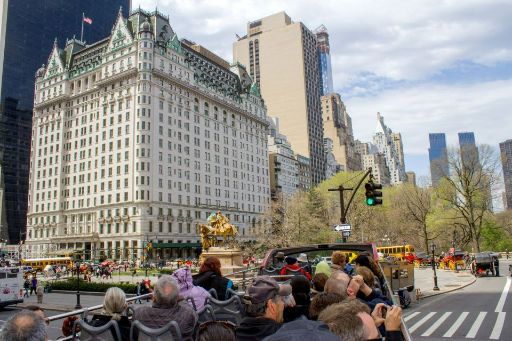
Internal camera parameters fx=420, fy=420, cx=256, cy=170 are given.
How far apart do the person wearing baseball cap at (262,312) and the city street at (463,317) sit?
1114 centimetres

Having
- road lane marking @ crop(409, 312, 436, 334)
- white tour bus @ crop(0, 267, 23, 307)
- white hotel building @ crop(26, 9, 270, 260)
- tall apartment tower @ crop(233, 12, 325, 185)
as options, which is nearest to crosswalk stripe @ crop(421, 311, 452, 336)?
road lane marking @ crop(409, 312, 436, 334)

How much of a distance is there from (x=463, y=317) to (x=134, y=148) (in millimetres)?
74306

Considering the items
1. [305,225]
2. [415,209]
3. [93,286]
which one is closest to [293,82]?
[415,209]

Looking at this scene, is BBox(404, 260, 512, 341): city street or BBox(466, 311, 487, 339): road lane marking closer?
BBox(466, 311, 487, 339): road lane marking

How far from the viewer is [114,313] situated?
16.9 ft

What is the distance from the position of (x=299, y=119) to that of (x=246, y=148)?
5725 cm

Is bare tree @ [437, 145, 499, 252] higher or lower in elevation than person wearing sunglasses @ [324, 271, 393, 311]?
higher

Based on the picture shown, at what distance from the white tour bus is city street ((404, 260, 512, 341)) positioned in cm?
2454

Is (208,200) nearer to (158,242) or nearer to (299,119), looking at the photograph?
(158,242)

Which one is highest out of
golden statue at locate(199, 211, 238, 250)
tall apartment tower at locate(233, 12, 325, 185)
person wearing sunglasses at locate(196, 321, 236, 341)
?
tall apartment tower at locate(233, 12, 325, 185)

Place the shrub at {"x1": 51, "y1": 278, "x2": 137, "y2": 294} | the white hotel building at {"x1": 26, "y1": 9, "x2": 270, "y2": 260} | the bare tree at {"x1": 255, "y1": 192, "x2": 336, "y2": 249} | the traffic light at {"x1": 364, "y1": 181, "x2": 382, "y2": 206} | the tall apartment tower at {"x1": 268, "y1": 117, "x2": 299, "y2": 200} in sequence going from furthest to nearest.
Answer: the tall apartment tower at {"x1": 268, "y1": 117, "x2": 299, "y2": 200}, the white hotel building at {"x1": 26, "y1": 9, "x2": 270, "y2": 260}, the bare tree at {"x1": 255, "y1": 192, "x2": 336, "y2": 249}, the shrub at {"x1": 51, "y1": 278, "x2": 137, "y2": 294}, the traffic light at {"x1": 364, "y1": 181, "x2": 382, "y2": 206}

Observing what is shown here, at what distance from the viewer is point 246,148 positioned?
11056 cm

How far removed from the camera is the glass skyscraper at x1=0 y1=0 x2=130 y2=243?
401ft

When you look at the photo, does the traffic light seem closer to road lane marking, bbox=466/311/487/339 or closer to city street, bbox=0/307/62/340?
road lane marking, bbox=466/311/487/339
